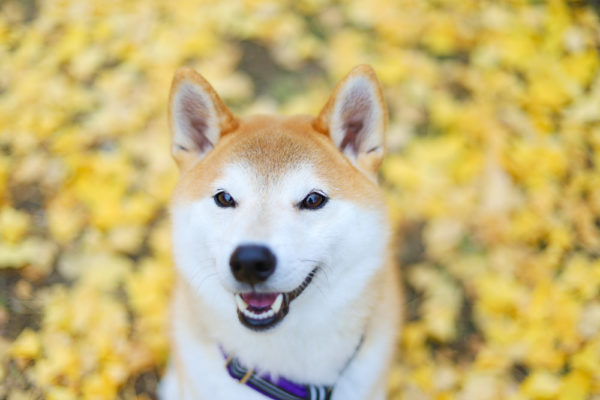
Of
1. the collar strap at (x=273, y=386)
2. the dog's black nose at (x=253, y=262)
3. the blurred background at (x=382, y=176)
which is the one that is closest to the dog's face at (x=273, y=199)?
the dog's black nose at (x=253, y=262)

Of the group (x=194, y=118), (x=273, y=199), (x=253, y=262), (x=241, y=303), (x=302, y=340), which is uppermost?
(x=194, y=118)

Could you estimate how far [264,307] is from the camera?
1690 mm

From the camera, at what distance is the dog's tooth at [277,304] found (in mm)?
1685

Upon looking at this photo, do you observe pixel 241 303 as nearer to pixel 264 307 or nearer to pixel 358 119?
pixel 264 307

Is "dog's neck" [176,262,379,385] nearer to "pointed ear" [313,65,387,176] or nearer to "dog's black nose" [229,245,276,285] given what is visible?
"dog's black nose" [229,245,276,285]

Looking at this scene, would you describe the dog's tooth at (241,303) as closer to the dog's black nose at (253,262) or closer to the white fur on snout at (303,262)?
the white fur on snout at (303,262)

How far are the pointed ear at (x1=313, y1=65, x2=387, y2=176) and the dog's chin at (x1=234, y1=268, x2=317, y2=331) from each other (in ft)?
1.95

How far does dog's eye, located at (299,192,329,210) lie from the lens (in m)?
1.78

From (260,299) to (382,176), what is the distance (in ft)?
5.85

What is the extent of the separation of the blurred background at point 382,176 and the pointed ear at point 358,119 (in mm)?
872

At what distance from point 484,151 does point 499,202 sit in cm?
40

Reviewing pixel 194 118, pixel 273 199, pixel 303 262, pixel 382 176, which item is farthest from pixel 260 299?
pixel 382 176

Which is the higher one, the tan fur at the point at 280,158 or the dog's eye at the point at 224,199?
the tan fur at the point at 280,158

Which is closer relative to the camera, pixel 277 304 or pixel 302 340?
pixel 277 304
